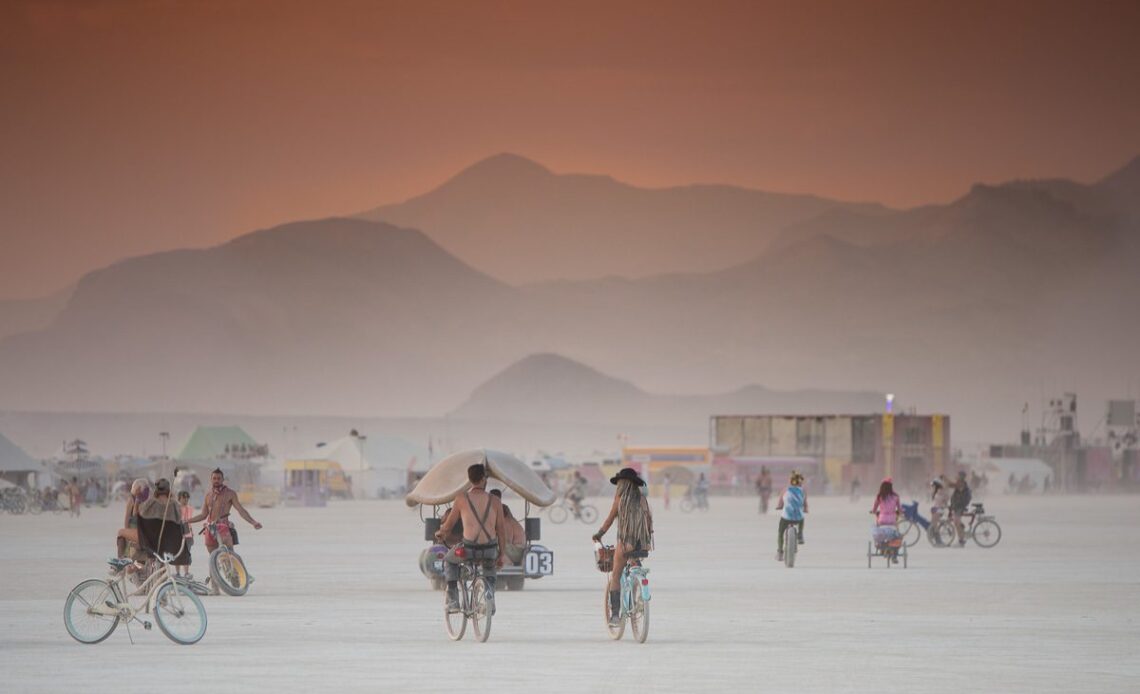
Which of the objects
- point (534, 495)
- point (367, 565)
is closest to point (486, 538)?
point (534, 495)

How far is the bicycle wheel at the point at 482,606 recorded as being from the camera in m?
20.4

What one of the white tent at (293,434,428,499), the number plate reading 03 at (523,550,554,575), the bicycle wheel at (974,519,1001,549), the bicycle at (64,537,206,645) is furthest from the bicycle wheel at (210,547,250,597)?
the white tent at (293,434,428,499)

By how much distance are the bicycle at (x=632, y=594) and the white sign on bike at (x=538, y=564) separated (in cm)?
943

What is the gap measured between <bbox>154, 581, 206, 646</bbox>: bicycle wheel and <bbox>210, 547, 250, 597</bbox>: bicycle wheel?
844cm

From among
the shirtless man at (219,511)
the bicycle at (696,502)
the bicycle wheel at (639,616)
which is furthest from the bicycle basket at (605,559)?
the bicycle at (696,502)

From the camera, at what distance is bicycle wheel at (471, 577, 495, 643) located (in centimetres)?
2044

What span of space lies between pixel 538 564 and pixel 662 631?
842 cm

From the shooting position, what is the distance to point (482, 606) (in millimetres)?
20656

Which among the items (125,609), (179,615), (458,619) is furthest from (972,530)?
(125,609)

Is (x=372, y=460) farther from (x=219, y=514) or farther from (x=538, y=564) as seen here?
(x=219, y=514)

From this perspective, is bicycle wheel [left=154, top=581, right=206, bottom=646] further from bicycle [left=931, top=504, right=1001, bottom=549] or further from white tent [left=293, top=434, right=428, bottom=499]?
white tent [left=293, top=434, right=428, bottom=499]

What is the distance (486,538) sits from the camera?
20.3m

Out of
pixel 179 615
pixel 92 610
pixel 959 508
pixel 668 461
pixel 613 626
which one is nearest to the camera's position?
pixel 179 615

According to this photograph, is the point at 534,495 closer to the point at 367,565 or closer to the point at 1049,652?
the point at 367,565
